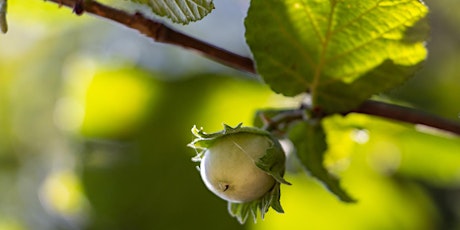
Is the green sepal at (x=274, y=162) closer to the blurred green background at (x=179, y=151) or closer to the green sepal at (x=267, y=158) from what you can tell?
the green sepal at (x=267, y=158)

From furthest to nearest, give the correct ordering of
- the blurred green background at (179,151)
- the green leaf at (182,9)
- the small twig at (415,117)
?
the blurred green background at (179,151)
the small twig at (415,117)
the green leaf at (182,9)

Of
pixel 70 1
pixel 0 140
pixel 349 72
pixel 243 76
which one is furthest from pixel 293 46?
pixel 0 140

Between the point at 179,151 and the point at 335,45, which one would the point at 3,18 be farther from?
the point at 179,151

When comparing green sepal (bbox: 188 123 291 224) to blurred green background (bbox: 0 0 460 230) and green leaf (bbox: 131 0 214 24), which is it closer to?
green leaf (bbox: 131 0 214 24)

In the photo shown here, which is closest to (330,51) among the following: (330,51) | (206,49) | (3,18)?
(330,51)

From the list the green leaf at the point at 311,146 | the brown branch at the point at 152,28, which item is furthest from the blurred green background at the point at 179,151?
the brown branch at the point at 152,28
